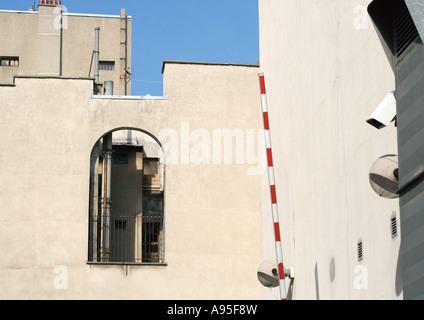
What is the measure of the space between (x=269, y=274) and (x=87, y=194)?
36.9ft

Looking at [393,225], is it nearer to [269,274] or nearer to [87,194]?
[269,274]

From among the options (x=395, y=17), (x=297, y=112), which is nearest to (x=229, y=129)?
(x=297, y=112)

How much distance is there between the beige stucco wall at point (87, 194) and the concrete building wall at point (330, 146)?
22.5 feet

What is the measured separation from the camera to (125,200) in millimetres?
31906

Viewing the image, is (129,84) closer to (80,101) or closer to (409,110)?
(80,101)

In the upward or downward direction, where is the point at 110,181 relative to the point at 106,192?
upward

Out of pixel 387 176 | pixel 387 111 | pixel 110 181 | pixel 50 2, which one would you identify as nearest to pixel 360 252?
pixel 387 176

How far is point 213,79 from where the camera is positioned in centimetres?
2919

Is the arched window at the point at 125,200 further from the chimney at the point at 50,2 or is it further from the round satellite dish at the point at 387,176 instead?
the round satellite dish at the point at 387,176

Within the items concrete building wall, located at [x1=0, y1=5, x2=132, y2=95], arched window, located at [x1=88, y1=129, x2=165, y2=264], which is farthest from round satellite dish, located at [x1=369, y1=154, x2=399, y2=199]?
concrete building wall, located at [x1=0, y1=5, x2=132, y2=95]

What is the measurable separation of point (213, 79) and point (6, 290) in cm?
822

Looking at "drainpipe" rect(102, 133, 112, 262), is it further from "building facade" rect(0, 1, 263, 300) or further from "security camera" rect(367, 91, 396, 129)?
"security camera" rect(367, 91, 396, 129)

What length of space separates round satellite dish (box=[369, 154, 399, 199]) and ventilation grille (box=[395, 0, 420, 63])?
4.03 ft

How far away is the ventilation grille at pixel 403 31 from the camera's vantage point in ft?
30.6
